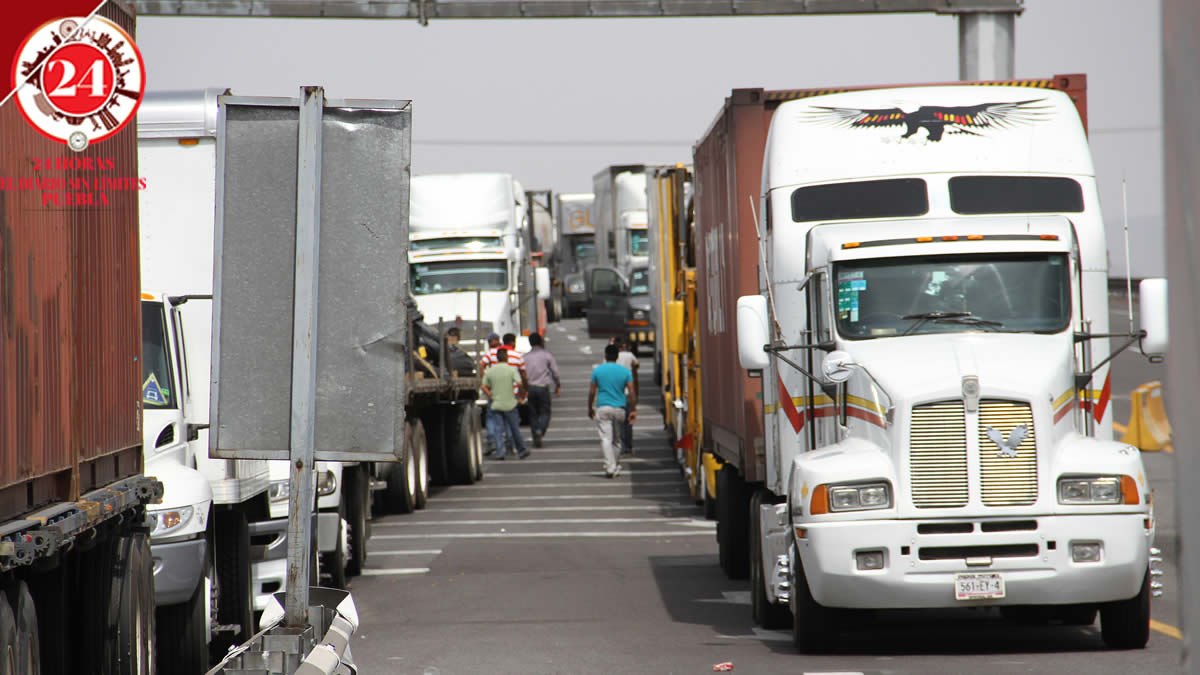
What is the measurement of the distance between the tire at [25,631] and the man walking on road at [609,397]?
18243 mm

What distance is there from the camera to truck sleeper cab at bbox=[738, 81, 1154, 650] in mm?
10078

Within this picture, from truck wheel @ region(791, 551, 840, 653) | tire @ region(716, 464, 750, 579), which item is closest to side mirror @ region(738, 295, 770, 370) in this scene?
truck wheel @ region(791, 551, 840, 653)

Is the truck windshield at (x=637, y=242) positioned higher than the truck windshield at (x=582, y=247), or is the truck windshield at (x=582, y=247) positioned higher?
the truck windshield at (x=582, y=247)

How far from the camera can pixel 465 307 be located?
31641mm

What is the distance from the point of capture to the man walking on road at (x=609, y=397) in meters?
25.0

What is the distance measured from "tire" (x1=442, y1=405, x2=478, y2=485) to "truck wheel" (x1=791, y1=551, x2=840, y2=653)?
14.4 metres

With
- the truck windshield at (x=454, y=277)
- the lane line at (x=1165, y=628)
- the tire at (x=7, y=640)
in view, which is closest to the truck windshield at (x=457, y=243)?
the truck windshield at (x=454, y=277)

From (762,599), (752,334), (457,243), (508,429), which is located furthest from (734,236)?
(457,243)

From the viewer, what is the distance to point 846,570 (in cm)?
1006

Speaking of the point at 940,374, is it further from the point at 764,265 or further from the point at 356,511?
the point at 356,511

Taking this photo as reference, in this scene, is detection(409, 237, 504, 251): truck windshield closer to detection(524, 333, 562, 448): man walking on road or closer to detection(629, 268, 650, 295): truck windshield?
detection(524, 333, 562, 448): man walking on road

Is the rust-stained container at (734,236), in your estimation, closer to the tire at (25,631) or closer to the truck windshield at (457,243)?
the tire at (25,631)

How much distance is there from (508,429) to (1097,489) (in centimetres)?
1921

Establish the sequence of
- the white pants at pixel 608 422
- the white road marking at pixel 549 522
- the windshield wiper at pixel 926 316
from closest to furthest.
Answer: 1. the windshield wiper at pixel 926 316
2. the white road marking at pixel 549 522
3. the white pants at pixel 608 422
